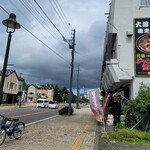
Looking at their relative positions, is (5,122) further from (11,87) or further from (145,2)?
(11,87)

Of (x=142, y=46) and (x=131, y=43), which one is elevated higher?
(x=131, y=43)

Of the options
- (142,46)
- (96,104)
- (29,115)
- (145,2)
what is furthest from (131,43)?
(29,115)

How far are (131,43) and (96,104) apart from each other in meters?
4.41

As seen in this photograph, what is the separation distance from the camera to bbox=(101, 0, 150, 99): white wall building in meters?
14.3

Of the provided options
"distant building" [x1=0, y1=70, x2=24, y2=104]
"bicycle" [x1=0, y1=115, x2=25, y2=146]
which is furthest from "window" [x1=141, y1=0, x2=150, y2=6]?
"distant building" [x1=0, y1=70, x2=24, y2=104]

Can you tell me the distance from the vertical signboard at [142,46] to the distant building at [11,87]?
46775mm

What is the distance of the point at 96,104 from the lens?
13.5 metres

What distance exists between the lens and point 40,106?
172ft

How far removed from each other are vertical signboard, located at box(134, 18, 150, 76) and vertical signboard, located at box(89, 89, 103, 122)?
2.74m

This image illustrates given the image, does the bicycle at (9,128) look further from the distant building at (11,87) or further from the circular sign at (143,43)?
the distant building at (11,87)

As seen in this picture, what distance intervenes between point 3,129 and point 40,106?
4454 cm

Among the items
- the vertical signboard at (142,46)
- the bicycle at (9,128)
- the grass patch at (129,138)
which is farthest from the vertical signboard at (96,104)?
the bicycle at (9,128)

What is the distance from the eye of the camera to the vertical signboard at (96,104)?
43.3 feet

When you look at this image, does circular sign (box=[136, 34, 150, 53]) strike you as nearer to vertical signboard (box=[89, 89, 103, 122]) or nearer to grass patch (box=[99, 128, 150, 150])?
vertical signboard (box=[89, 89, 103, 122])
